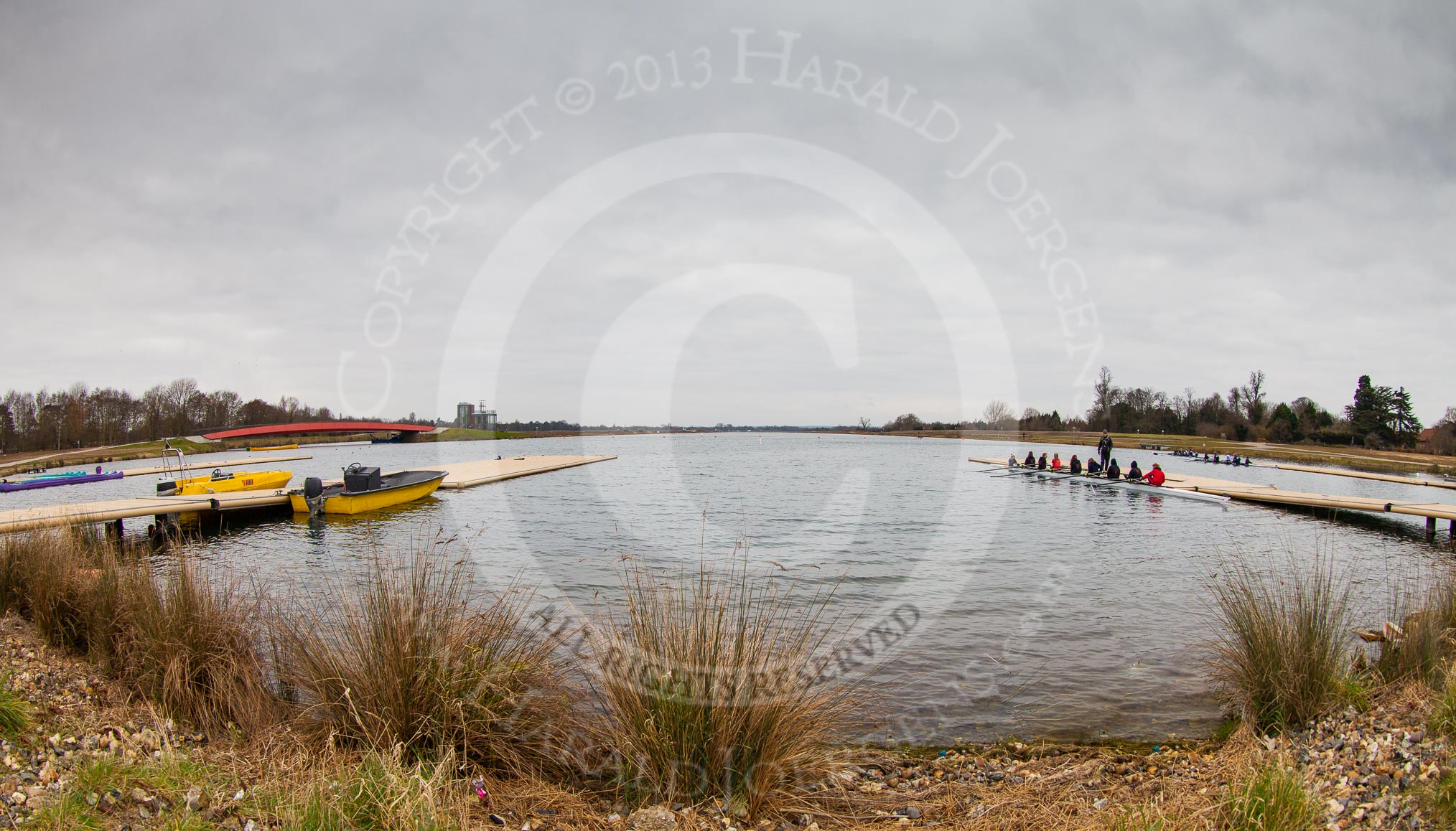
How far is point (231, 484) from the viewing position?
21.7 metres

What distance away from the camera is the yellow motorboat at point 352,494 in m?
20.0

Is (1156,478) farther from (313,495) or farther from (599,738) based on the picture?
(313,495)

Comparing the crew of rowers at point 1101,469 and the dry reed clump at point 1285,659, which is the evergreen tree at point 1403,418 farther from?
the dry reed clump at point 1285,659

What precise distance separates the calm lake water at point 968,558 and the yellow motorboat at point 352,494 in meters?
0.67

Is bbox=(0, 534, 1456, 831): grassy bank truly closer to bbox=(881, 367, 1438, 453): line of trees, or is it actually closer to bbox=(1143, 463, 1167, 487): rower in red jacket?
bbox=(1143, 463, 1167, 487): rower in red jacket

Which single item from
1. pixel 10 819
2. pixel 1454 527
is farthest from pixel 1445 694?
pixel 1454 527

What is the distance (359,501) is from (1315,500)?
29400 mm

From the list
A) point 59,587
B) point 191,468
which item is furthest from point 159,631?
point 191,468

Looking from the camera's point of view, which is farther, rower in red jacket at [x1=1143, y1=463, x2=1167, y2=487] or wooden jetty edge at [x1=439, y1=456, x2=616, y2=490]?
wooden jetty edge at [x1=439, y1=456, x2=616, y2=490]

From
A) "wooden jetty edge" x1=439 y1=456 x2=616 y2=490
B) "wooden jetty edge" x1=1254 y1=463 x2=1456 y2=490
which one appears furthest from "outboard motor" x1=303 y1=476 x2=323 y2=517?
"wooden jetty edge" x1=1254 y1=463 x2=1456 y2=490

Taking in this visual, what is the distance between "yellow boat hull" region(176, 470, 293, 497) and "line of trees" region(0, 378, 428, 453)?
2084 inches

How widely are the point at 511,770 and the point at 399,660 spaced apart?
0.98 metres

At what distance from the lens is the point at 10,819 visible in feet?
10.6

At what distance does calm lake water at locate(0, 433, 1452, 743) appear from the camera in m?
6.88
